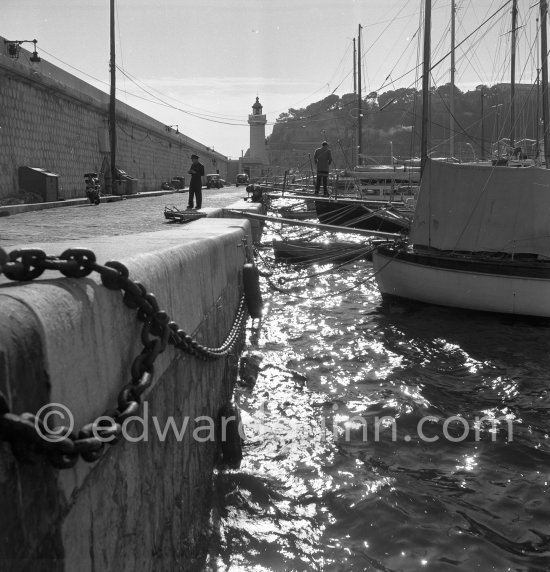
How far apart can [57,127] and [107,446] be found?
20605 millimetres

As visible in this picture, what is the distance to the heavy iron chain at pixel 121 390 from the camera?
1459 mm

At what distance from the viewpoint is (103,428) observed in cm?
186

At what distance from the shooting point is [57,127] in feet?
67.9

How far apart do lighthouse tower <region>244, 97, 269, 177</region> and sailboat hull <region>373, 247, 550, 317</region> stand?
2361 inches

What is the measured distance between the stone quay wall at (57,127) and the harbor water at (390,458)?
11.3m

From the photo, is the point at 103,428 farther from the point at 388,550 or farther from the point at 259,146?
the point at 259,146

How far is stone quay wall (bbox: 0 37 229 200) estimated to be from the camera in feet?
55.5

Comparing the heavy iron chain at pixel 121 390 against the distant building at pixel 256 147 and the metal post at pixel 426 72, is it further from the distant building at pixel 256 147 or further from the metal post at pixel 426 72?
the distant building at pixel 256 147

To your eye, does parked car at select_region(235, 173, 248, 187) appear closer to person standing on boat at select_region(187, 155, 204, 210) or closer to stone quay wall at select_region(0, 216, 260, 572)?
person standing on boat at select_region(187, 155, 204, 210)

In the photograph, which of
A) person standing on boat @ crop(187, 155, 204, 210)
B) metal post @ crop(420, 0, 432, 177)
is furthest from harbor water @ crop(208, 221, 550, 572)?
metal post @ crop(420, 0, 432, 177)

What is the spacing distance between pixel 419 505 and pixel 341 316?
266 inches

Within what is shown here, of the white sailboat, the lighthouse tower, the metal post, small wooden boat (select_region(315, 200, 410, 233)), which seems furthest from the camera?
the lighthouse tower

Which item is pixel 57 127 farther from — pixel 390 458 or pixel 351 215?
pixel 390 458

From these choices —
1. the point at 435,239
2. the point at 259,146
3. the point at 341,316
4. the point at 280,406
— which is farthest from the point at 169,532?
the point at 259,146
